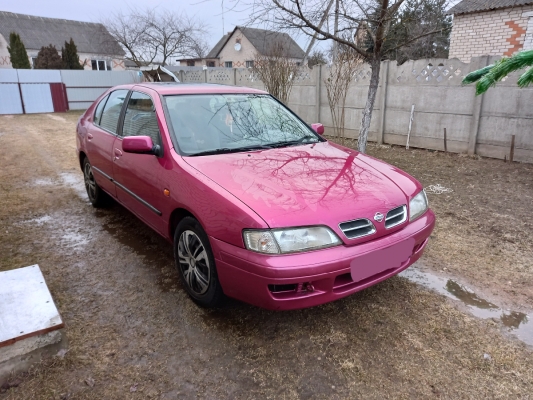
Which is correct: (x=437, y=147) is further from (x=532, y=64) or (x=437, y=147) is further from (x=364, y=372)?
(x=364, y=372)

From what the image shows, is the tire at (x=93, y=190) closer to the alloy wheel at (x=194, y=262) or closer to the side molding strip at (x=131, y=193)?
the side molding strip at (x=131, y=193)

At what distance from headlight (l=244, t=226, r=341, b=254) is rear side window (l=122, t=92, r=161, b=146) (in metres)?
1.38

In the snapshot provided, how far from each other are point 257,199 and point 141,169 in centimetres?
145

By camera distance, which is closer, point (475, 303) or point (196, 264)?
point (196, 264)

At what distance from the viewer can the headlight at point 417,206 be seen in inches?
106

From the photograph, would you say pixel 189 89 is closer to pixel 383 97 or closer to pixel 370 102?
pixel 370 102

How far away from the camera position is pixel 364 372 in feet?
7.15

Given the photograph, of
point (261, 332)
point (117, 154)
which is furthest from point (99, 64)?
point (261, 332)

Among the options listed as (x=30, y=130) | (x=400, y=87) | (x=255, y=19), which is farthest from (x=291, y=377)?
(x=30, y=130)

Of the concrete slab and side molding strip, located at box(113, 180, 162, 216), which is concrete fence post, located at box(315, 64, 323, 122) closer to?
side molding strip, located at box(113, 180, 162, 216)

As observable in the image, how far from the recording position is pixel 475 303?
286 centimetres

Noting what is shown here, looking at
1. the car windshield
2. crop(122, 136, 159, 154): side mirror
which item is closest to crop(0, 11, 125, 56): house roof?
the car windshield

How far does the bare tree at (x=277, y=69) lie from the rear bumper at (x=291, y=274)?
26.5ft

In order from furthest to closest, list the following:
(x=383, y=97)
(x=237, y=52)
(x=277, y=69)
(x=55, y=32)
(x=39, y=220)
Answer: (x=237, y=52) < (x=55, y=32) < (x=277, y=69) < (x=383, y=97) < (x=39, y=220)
